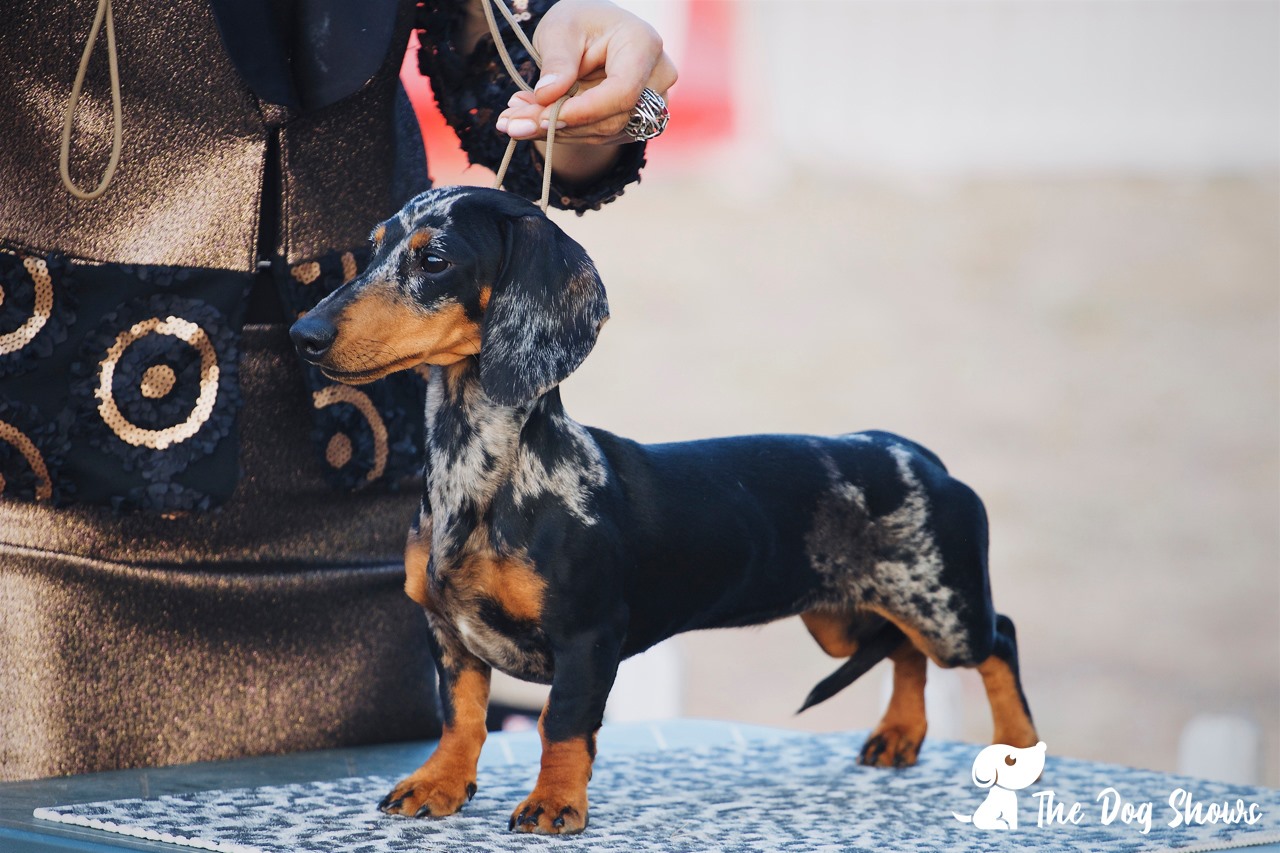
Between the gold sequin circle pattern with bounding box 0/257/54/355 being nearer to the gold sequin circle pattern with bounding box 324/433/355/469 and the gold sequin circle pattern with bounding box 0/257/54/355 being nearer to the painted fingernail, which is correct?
the gold sequin circle pattern with bounding box 324/433/355/469

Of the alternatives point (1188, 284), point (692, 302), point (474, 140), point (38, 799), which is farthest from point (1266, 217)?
point (38, 799)

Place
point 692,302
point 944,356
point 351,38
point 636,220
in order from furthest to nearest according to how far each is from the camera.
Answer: point 636,220 < point 692,302 < point 944,356 < point 351,38

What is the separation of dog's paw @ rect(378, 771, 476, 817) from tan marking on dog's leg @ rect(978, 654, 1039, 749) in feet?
2.09

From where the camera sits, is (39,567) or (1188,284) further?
(1188,284)

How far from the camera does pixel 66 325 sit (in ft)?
5.20

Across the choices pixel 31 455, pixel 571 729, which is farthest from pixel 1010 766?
pixel 31 455

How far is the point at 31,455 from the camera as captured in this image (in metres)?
1.58

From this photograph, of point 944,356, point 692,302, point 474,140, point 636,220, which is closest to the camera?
point 474,140

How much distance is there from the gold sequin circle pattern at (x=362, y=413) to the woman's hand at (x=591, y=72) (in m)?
0.42

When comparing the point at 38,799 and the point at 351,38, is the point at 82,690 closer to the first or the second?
the point at 38,799

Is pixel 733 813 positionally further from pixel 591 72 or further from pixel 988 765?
pixel 591 72

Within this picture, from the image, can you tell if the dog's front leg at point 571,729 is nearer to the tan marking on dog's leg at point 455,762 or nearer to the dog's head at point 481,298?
the tan marking on dog's leg at point 455,762

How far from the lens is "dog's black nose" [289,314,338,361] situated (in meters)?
1.29

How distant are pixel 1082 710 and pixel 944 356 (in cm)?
288
